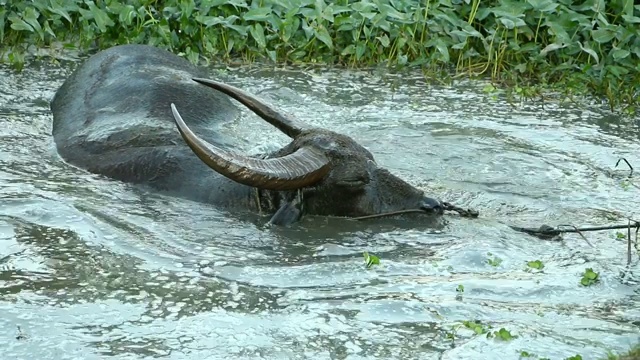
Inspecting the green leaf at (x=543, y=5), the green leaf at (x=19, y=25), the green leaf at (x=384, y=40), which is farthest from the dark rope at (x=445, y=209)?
the green leaf at (x=19, y=25)

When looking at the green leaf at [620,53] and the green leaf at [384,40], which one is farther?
the green leaf at [384,40]

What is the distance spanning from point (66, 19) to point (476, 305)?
4.77 metres

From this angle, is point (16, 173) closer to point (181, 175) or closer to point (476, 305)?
point (181, 175)

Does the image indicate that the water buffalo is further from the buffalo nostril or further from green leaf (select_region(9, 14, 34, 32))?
green leaf (select_region(9, 14, 34, 32))

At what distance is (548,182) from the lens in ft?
20.0

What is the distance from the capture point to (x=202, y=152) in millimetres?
4945

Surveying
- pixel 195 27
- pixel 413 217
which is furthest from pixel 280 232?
pixel 195 27

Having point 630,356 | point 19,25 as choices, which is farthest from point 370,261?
point 19,25

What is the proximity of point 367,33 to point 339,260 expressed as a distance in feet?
11.4

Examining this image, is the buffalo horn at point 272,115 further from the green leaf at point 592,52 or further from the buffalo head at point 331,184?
the green leaf at point 592,52

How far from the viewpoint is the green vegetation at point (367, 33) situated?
805 centimetres

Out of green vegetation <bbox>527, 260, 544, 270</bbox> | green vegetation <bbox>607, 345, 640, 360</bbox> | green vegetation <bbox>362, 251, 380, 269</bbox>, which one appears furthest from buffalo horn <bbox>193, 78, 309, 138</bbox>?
green vegetation <bbox>607, 345, 640, 360</bbox>

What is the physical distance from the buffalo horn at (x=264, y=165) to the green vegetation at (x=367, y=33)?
2781 mm

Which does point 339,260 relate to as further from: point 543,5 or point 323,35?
point 543,5
